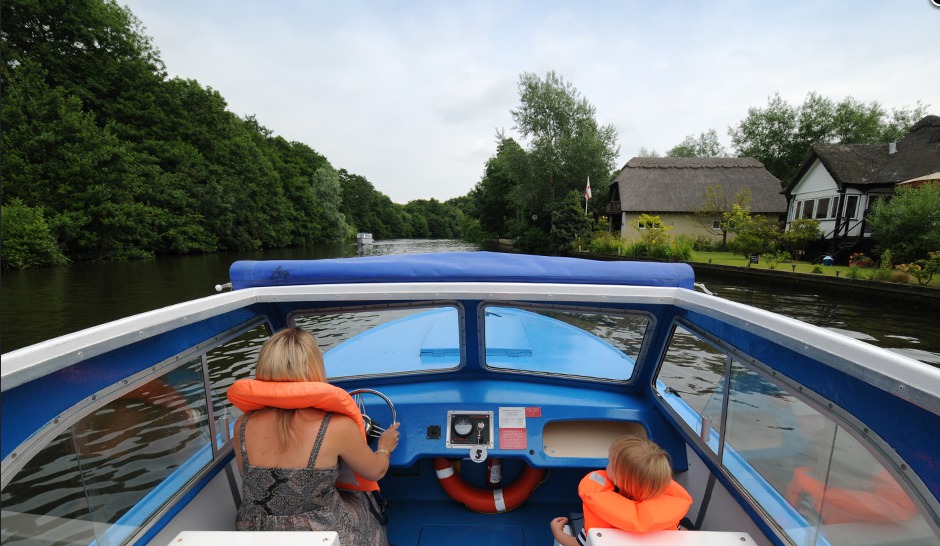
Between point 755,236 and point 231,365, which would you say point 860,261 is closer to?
point 755,236

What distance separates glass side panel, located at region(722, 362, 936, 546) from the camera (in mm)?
1403

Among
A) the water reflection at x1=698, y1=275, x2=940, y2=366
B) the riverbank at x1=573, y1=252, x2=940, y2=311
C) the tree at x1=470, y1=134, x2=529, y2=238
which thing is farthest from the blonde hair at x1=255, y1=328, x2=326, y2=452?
the tree at x1=470, y1=134, x2=529, y2=238

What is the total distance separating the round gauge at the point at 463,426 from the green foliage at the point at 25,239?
74.5ft

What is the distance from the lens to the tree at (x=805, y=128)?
37.5m

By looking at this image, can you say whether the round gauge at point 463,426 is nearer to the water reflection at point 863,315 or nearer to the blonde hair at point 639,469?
the blonde hair at point 639,469

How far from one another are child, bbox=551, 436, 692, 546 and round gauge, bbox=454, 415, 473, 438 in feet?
3.42

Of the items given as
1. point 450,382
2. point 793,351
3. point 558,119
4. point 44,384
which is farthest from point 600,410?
point 558,119

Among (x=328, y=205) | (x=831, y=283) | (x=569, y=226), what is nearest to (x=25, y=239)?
(x=569, y=226)

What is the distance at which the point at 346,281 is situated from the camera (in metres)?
2.37

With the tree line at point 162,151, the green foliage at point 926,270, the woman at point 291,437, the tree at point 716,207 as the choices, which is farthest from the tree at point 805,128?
the woman at point 291,437

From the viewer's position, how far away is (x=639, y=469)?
1650 millimetres

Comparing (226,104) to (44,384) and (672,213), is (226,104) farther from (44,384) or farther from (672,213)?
(44,384)

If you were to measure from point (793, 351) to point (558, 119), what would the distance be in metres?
32.7

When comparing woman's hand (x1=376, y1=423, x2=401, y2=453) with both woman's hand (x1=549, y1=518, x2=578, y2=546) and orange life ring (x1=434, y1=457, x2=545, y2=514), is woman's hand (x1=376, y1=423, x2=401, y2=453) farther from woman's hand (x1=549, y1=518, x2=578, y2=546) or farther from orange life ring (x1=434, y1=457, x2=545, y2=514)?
woman's hand (x1=549, y1=518, x2=578, y2=546)
